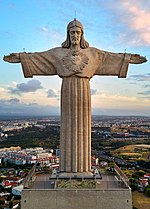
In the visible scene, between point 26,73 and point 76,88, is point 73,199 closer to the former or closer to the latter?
point 76,88

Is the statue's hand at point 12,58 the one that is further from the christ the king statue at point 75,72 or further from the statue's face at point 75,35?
the statue's face at point 75,35

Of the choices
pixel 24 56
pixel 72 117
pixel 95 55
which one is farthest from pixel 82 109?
pixel 24 56

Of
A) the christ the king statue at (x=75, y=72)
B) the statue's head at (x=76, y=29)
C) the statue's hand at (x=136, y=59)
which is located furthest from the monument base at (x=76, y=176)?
the statue's head at (x=76, y=29)

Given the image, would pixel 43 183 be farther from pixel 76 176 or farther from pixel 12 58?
pixel 12 58

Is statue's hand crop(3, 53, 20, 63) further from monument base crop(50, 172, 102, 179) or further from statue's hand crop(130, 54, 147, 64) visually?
monument base crop(50, 172, 102, 179)

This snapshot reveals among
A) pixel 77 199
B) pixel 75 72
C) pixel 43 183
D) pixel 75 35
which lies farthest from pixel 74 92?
pixel 77 199

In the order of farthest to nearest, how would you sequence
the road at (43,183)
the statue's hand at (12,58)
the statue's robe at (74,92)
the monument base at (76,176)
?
the statue's hand at (12,58), the statue's robe at (74,92), the monument base at (76,176), the road at (43,183)

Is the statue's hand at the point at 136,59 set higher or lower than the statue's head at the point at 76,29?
lower
